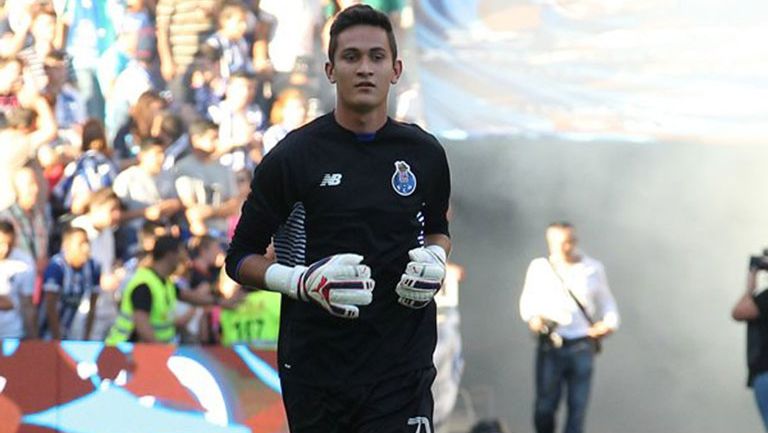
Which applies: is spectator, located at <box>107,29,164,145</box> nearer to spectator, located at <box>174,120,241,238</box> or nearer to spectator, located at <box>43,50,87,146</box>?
spectator, located at <box>43,50,87,146</box>

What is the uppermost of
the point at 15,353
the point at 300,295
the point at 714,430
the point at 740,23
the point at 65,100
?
the point at 740,23

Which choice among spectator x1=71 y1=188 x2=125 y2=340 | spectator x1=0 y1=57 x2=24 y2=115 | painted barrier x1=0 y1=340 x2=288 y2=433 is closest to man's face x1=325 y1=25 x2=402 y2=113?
painted barrier x1=0 y1=340 x2=288 y2=433

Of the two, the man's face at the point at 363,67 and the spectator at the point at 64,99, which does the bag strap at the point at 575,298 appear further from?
the man's face at the point at 363,67

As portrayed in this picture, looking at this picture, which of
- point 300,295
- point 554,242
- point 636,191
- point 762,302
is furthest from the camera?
point 636,191

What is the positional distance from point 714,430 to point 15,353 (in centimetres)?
684

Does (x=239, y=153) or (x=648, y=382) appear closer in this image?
(x=239, y=153)

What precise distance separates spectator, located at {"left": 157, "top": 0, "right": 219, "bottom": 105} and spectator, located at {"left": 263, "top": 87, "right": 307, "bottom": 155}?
669 millimetres

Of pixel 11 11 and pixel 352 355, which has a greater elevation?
pixel 11 11

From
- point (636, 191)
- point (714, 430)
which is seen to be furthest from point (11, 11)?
point (714, 430)

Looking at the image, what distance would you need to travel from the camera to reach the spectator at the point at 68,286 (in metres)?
11.5

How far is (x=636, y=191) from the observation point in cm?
1441

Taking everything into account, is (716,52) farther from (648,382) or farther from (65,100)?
(65,100)

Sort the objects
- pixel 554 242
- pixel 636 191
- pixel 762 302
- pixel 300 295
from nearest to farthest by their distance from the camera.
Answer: pixel 300 295 → pixel 762 302 → pixel 554 242 → pixel 636 191

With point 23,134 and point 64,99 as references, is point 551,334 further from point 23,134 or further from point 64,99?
point 23,134
